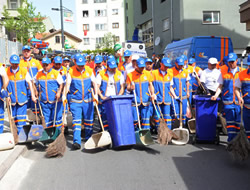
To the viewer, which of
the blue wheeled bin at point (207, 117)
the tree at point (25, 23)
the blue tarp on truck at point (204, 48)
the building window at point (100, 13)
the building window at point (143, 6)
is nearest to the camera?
the blue wheeled bin at point (207, 117)

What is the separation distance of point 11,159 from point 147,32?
28.8 metres

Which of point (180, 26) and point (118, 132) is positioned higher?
point (180, 26)

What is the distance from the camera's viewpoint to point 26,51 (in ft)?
29.7

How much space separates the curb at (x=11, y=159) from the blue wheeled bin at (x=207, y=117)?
3909 millimetres

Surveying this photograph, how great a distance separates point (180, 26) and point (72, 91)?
18798 millimetres

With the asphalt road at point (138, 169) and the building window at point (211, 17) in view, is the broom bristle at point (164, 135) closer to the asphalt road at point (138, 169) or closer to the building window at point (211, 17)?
the asphalt road at point (138, 169)

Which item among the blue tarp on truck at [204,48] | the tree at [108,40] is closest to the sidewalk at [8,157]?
the blue tarp on truck at [204,48]

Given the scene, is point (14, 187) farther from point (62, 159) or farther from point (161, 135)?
point (161, 135)

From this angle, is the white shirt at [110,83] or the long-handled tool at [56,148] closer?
the long-handled tool at [56,148]

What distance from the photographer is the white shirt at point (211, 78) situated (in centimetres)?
920

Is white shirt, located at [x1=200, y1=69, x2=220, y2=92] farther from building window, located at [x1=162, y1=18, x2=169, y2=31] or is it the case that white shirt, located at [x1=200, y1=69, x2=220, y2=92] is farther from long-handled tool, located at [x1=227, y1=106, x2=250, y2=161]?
building window, located at [x1=162, y1=18, x2=169, y2=31]

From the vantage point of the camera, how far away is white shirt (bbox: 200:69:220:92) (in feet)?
30.2

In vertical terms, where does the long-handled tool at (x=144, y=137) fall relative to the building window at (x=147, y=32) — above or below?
below

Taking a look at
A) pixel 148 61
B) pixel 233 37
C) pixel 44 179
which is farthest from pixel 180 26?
pixel 44 179
